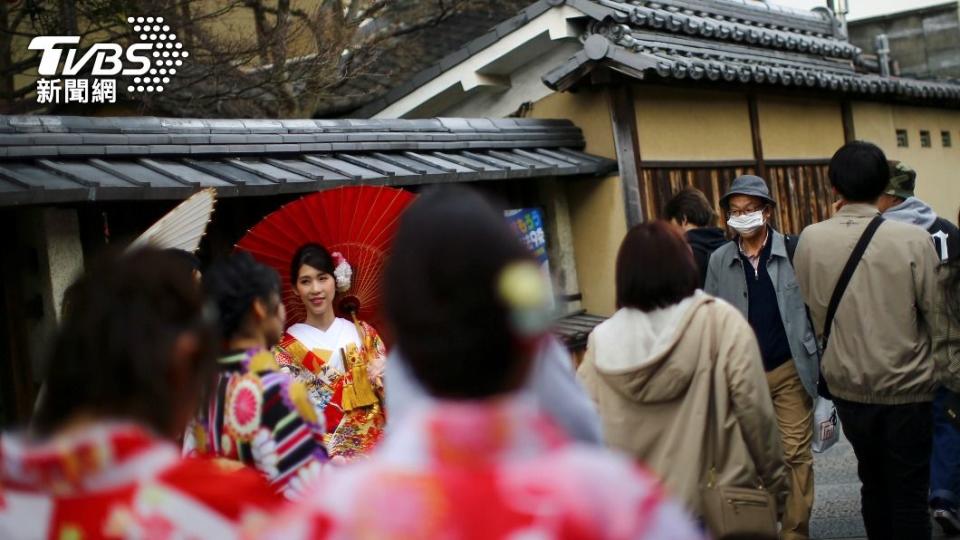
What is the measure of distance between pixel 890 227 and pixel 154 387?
428 cm

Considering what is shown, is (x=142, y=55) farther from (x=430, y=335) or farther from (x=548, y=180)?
(x=430, y=335)

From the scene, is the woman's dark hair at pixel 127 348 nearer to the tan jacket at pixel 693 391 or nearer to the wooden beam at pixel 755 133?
the tan jacket at pixel 693 391

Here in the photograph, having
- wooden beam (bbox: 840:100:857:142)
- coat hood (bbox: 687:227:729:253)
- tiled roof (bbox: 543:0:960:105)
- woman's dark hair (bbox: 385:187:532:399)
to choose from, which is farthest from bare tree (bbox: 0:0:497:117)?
woman's dark hair (bbox: 385:187:532:399)

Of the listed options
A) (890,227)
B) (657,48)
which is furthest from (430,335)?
(657,48)

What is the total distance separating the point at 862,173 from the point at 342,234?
262cm

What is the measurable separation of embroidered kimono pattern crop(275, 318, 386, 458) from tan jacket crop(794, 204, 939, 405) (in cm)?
231

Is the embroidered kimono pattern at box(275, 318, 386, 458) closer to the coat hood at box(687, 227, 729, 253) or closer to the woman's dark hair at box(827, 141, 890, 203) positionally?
the woman's dark hair at box(827, 141, 890, 203)

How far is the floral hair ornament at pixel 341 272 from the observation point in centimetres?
589

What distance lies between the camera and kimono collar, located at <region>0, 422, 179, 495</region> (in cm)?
231

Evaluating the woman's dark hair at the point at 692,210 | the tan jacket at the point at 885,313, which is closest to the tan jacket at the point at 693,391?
the tan jacket at the point at 885,313

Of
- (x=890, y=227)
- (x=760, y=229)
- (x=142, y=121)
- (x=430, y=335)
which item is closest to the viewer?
(x=430, y=335)

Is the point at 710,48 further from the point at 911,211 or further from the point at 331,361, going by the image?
the point at 331,361

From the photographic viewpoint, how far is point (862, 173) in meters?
5.82

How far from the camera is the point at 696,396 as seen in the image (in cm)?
464
